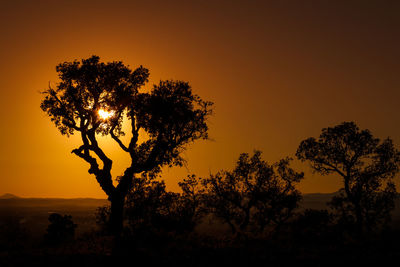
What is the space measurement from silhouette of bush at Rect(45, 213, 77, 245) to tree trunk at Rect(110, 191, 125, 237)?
4568mm

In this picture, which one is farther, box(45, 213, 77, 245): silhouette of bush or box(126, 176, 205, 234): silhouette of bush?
box(126, 176, 205, 234): silhouette of bush

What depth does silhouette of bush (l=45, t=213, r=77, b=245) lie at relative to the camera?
3460 centimetres

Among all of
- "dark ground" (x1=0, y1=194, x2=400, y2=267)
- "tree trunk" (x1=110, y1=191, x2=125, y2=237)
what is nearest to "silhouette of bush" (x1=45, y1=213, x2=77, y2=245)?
"tree trunk" (x1=110, y1=191, x2=125, y2=237)

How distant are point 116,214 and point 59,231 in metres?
6.86

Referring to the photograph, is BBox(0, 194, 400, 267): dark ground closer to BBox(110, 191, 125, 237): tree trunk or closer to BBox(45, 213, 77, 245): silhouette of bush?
BBox(110, 191, 125, 237): tree trunk

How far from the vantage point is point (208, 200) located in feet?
188

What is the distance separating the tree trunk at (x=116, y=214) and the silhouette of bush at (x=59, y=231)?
457 centimetres

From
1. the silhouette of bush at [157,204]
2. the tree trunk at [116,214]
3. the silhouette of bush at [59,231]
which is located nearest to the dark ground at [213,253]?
the tree trunk at [116,214]

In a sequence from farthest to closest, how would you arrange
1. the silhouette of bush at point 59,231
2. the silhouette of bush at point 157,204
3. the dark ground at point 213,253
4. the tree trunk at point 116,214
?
the silhouette of bush at point 157,204 < the silhouette of bush at point 59,231 < the tree trunk at point 116,214 < the dark ground at point 213,253

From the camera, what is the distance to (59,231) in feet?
120

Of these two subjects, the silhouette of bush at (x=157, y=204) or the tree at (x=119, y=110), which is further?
the silhouette of bush at (x=157, y=204)

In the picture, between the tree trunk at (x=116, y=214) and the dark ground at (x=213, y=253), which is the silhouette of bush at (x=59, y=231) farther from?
the dark ground at (x=213, y=253)

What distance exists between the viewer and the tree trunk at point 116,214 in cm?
3391

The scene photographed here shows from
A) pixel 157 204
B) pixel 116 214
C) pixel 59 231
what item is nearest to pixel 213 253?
pixel 116 214
